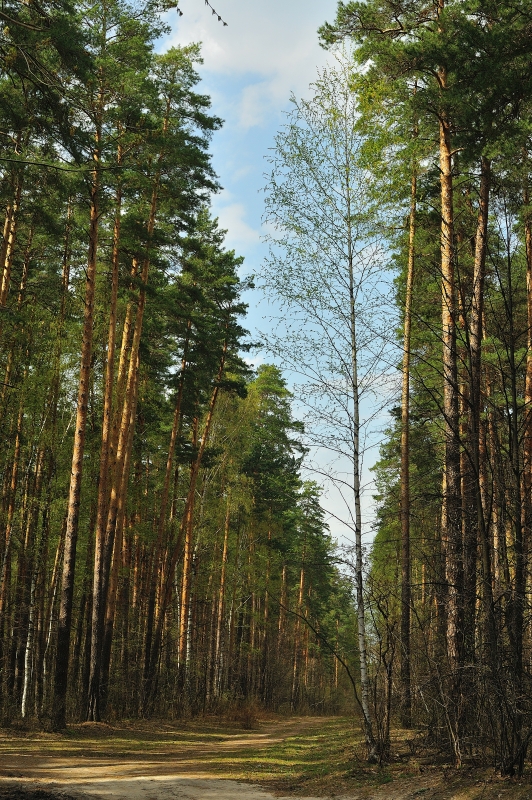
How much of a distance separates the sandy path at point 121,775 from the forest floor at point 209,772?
0.04 ft

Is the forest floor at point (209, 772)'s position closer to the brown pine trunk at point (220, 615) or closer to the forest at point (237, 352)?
the forest at point (237, 352)

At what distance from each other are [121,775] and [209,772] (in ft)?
5.29

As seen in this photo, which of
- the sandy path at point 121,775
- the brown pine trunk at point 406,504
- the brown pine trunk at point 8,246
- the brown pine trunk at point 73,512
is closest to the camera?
the sandy path at point 121,775

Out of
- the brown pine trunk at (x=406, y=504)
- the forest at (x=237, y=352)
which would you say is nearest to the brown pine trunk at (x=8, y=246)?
the forest at (x=237, y=352)

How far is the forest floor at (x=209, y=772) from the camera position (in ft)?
22.3

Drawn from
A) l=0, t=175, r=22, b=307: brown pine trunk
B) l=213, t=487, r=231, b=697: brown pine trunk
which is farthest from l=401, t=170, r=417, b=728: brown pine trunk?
l=213, t=487, r=231, b=697: brown pine trunk

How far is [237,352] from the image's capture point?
27.2 m

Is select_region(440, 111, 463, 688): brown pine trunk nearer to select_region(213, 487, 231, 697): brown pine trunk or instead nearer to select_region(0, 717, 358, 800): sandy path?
select_region(0, 717, 358, 800): sandy path

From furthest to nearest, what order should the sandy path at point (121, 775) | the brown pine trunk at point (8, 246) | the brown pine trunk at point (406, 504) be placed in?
the brown pine trunk at point (8, 246), the brown pine trunk at point (406, 504), the sandy path at point (121, 775)

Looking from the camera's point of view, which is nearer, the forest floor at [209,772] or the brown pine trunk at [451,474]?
the forest floor at [209,772]

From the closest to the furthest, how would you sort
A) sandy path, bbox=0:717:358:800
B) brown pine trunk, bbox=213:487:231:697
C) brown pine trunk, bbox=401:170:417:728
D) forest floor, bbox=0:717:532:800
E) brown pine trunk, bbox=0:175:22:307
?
forest floor, bbox=0:717:532:800 → sandy path, bbox=0:717:358:800 → brown pine trunk, bbox=401:170:417:728 → brown pine trunk, bbox=0:175:22:307 → brown pine trunk, bbox=213:487:231:697

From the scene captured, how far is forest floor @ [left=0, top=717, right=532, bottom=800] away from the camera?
679cm

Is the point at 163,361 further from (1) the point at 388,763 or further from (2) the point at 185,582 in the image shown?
(1) the point at 388,763

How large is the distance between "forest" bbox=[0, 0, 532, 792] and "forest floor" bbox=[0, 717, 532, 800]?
433 mm
